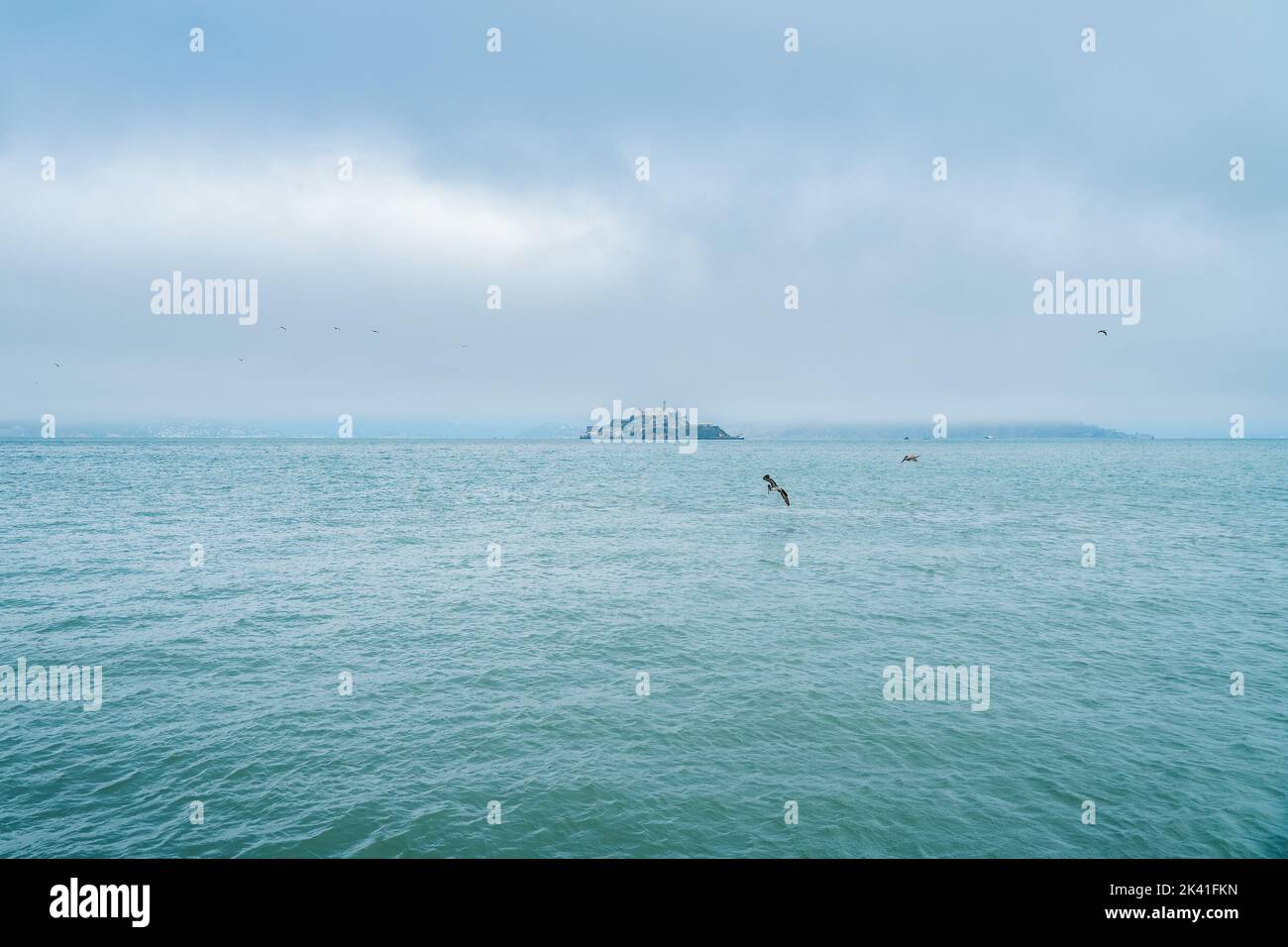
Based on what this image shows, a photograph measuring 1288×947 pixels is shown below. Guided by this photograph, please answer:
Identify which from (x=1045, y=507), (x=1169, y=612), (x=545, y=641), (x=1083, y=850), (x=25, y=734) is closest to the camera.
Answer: (x=1083, y=850)

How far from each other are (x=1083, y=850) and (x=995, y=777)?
2.98m

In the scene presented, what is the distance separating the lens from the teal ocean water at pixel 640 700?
15.5 m

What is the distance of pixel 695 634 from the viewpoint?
30156 millimetres

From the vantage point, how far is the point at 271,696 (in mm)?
23000

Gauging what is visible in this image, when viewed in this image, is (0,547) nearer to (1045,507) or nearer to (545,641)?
(545,641)

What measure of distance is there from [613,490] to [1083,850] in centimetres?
9829

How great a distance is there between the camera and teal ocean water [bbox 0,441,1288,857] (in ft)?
51.0

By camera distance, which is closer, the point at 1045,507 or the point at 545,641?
the point at 545,641

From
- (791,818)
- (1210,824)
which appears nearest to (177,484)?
(791,818)

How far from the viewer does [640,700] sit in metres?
22.8
